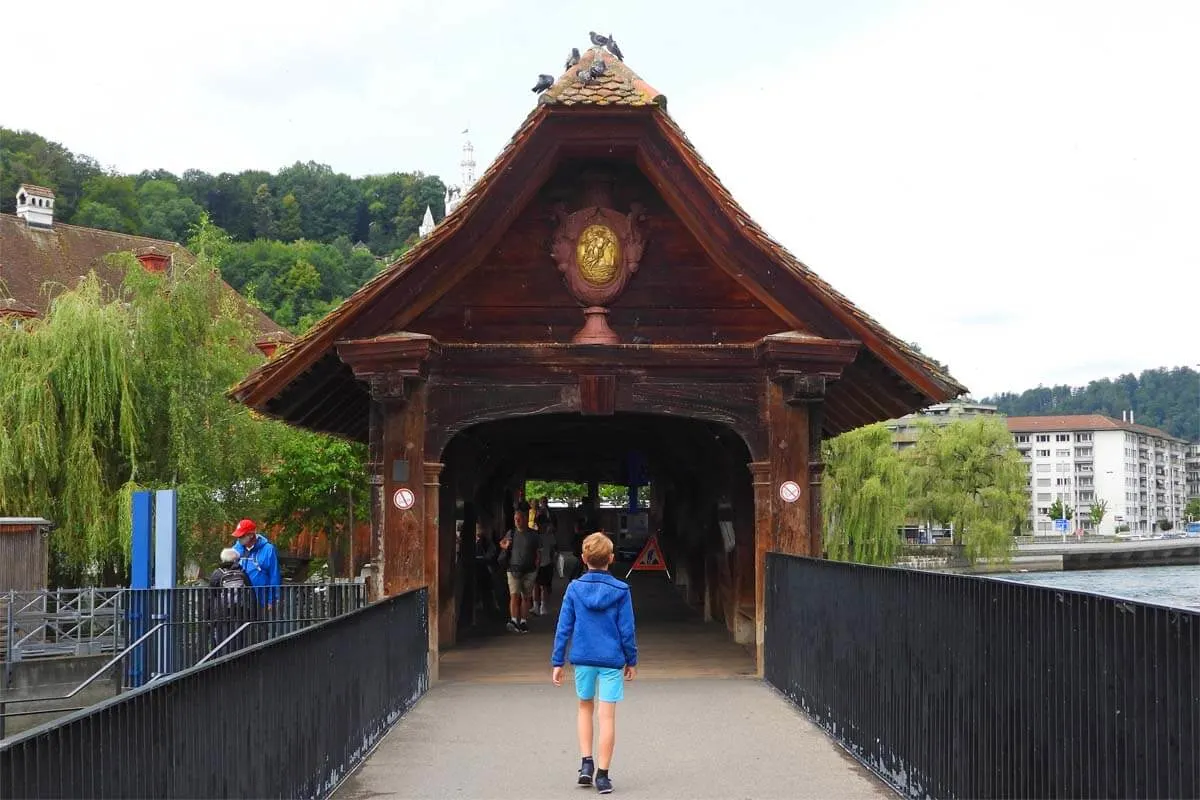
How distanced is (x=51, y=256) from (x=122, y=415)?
26.1 m

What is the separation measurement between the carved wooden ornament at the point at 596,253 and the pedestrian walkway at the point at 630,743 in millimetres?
3460

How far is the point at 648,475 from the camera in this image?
25641 mm

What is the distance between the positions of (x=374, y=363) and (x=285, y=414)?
229cm

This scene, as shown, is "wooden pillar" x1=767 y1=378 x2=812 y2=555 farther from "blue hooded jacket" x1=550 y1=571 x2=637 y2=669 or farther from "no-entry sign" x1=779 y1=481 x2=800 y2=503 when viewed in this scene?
"blue hooded jacket" x1=550 y1=571 x2=637 y2=669

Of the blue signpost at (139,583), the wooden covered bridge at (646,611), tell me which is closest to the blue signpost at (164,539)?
the blue signpost at (139,583)

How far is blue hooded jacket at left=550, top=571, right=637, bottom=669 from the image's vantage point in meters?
7.46

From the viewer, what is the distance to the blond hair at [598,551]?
7535 mm

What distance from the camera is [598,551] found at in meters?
7.54

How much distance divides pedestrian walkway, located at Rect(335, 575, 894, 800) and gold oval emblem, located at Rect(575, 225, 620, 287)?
12.6 feet

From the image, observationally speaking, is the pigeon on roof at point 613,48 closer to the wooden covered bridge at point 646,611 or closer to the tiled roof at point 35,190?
the wooden covered bridge at point 646,611

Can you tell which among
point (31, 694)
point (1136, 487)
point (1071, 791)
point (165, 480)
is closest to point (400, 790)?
point (1071, 791)

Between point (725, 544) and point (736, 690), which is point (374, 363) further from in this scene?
point (725, 544)

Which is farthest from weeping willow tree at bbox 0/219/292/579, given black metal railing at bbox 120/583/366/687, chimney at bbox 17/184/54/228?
chimney at bbox 17/184/54/228

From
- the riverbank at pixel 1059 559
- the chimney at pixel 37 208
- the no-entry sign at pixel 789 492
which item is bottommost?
the riverbank at pixel 1059 559
